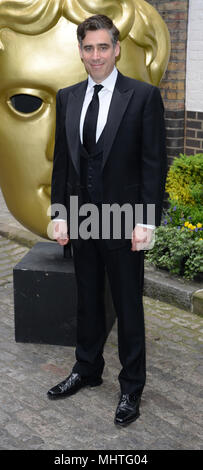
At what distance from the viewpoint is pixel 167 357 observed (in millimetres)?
4309

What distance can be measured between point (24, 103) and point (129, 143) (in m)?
1.27

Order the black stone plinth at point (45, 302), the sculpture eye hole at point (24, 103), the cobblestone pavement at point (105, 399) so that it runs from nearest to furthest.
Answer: the cobblestone pavement at point (105, 399)
the sculpture eye hole at point (24, 103)
the black stone plinth at point (45, 302)

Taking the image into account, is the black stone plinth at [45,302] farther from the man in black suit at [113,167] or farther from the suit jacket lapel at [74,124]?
the suit jacket lapel at [74,124]

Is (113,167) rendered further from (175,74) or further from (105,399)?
(175,74)

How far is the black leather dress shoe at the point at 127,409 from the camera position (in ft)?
11.4

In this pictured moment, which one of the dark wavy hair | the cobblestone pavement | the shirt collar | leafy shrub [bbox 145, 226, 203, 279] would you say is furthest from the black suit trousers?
leafy shrub [bbox 145, 226, 203, 279]

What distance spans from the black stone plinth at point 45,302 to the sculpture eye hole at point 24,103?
1.09 meters

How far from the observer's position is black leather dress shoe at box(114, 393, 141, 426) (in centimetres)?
349

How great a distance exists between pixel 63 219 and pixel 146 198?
57 centimetres

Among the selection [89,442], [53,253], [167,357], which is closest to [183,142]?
[53,253]

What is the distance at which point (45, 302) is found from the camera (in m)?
4.47

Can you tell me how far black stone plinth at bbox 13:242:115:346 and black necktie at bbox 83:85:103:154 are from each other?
1337mm

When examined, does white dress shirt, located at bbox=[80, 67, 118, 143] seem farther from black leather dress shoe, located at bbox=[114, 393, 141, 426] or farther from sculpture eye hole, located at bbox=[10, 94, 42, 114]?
black leather dress shoe, located at bbox=[114, 393, 141, 426]

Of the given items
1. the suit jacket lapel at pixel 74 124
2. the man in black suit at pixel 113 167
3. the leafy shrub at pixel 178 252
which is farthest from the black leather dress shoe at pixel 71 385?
the leafy shrub at pixel 178 252
